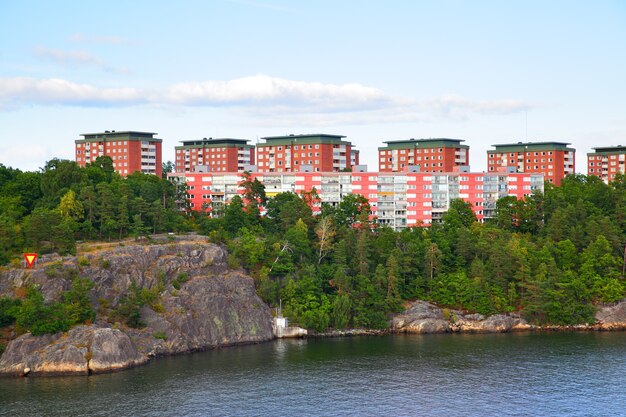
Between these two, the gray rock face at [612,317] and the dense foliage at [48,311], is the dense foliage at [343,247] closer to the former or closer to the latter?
the gray rock face at [612,317]

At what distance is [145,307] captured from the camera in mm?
101875

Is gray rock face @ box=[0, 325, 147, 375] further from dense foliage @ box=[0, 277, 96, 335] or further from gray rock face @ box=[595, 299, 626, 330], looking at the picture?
gray rock face @ box=[595, 299, 626, 330]

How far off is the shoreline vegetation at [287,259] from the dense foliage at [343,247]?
0.22 m

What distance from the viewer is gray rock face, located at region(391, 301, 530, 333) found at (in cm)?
11756

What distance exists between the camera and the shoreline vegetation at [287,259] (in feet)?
326

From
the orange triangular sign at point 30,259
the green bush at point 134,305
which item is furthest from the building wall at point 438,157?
the orange triangular sign at point 30,259

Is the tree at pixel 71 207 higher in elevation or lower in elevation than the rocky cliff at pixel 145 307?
higher

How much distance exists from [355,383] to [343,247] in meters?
40.7

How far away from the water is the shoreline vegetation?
9625 millimetres

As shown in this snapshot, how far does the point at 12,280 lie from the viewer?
97.4 meters

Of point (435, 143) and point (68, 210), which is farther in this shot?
point (435, 143)

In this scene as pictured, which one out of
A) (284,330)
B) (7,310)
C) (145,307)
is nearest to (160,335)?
(145,307)

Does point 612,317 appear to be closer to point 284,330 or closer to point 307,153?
point 284,330

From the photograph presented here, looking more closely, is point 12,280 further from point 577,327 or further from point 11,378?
point 577,327
